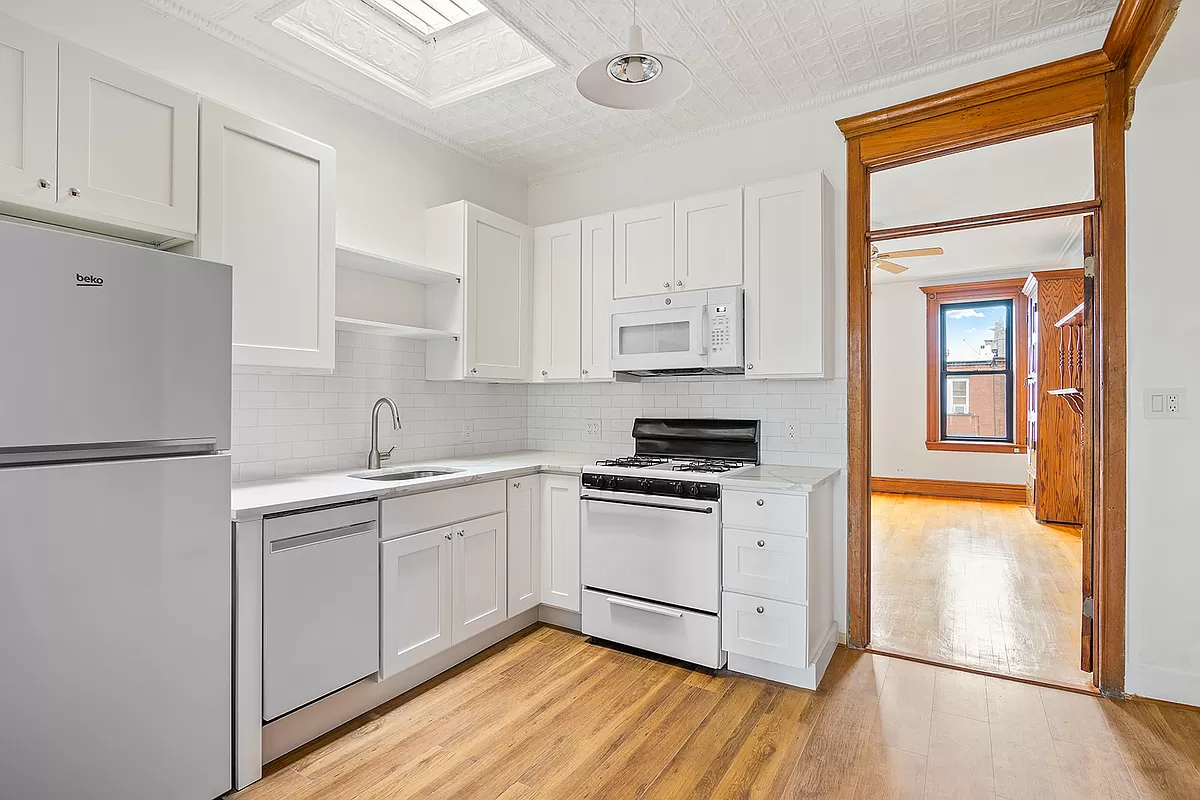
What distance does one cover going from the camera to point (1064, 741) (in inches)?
85.9

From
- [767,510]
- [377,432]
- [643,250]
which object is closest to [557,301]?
[643,250]

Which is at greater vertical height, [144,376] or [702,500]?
[144,376]

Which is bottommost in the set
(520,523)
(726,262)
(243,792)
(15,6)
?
(243,792)

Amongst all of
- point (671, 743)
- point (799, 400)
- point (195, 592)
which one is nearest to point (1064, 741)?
point (671, 743)

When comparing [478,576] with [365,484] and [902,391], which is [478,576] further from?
[902,391]

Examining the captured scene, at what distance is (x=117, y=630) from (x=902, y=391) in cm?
804

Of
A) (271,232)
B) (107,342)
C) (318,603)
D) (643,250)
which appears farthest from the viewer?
(643,250)

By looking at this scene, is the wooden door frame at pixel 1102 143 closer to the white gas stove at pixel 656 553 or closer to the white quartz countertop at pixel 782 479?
the white quartz countertop at pixel 782 479

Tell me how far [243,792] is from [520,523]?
1.56 metres

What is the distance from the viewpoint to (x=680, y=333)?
3.19 meters

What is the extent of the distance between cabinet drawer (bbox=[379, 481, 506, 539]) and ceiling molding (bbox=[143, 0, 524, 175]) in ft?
6.61

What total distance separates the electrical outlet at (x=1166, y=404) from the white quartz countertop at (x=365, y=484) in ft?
8.03

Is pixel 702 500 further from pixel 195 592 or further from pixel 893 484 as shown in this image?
pixel 893 484

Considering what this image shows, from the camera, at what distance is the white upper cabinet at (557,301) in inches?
144
